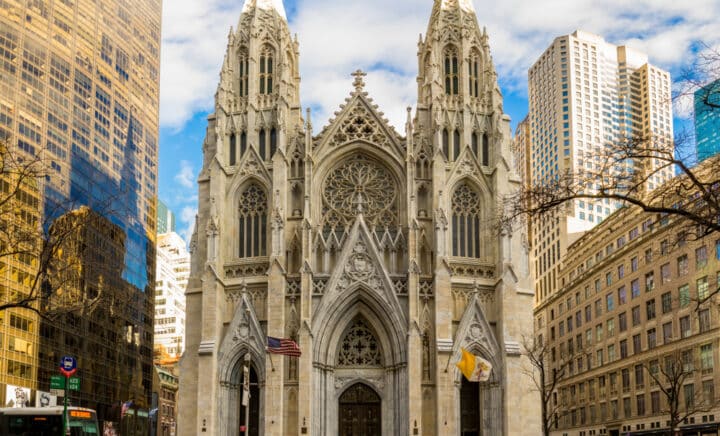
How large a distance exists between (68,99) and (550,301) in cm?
5229

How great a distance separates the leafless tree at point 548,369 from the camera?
5888 centimetres

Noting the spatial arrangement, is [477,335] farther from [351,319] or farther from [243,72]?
[243,72]

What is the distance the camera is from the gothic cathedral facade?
57.9 meters

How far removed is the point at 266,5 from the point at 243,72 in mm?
5129

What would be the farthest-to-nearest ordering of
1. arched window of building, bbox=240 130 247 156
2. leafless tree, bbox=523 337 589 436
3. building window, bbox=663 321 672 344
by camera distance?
1. building window, bbox=663 321 672 344
2. arched window of building, bbox=240 130 247 156
3. leafless tree, bbox=523 337 589 436

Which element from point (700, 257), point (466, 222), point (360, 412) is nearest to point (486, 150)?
point (466, 222)

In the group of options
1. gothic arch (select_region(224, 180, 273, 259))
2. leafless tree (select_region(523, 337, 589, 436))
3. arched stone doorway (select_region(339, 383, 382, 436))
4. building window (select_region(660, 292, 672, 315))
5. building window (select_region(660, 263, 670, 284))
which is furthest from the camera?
building window (select_region(660, 263, 670, 284))

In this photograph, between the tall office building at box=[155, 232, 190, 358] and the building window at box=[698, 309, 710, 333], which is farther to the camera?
the tall office building at box=[155, 232, 190, 358]

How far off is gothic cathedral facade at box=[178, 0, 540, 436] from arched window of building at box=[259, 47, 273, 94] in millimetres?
126

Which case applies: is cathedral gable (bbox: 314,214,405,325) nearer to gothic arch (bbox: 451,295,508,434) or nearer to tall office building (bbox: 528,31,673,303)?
gothic arch (bbox: 451,295,508,434)

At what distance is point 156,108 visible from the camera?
356 ft

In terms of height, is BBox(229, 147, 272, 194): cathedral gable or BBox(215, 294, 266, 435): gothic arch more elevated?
BBox(229, 147, 272, 194): cathedral gable

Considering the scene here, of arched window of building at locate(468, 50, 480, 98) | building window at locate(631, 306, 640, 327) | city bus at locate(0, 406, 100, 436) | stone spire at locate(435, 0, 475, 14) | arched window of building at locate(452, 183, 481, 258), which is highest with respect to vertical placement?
stone spire at locate(435, 0, 475, 14)

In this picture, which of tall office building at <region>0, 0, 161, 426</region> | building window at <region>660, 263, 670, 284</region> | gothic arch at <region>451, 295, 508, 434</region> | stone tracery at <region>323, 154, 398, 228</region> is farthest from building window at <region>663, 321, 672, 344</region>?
tall office building at <region>0, 0, 161, 426</region>
